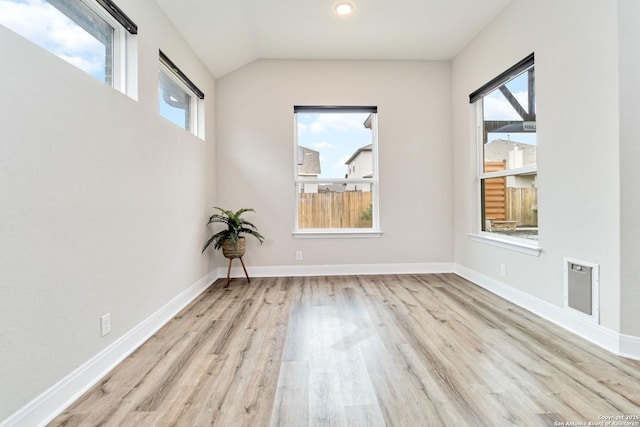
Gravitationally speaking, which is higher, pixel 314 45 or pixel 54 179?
pixel 314 45

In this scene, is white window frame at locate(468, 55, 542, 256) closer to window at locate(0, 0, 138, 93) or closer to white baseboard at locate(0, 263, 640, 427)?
white baseboard at locate(0, 263, 640, 427)

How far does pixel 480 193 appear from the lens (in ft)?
11.7

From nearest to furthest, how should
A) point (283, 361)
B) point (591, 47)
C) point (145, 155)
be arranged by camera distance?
1. point (283, 361)
2. point (591, 47)
3. point (145, 155)

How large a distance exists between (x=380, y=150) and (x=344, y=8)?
1.69 m

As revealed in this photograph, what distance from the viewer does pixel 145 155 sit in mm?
2266

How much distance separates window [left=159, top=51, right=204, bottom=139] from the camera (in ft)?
8.96

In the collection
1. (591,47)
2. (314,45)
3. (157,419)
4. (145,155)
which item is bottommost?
(157,419)

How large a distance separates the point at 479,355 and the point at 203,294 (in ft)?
8.69

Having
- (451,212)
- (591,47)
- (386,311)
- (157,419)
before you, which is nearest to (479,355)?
(386,311)

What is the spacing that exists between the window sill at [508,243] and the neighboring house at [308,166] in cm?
207

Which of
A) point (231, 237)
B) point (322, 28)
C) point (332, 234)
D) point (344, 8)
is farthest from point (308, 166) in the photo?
→ point (344, 8)

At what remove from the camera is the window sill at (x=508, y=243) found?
2.62 m

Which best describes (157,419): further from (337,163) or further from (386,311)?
(337,163)

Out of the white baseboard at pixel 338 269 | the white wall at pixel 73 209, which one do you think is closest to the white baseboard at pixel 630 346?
the white baseboard at pixel 338 269
